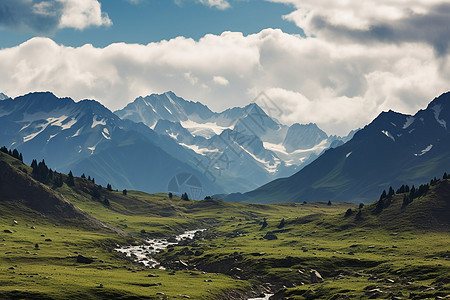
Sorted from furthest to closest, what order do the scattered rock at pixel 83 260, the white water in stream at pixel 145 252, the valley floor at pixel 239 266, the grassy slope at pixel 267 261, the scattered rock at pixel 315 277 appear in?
1. the white water in stream at pixel 145 252
2. the scattered rock at pixel 83 260
3. the scattered rock at pixel 315 277
4. the grassy slope at pixel 267 261
5. the valley floor at pixel 239 266

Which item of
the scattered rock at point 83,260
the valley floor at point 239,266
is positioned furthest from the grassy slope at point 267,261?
the scattered rock at point 83,260

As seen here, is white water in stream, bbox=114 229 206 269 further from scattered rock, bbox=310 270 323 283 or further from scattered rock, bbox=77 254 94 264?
scattered rock, bbox=310 270 323 283

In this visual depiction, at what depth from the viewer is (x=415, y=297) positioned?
268 ft

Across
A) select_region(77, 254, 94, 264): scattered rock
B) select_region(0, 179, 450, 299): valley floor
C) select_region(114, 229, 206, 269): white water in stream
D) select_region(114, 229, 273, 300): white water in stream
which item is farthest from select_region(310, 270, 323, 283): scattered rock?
select_region(77, 254, 94, 264): scattered rock

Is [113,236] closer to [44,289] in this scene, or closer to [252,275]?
[252,275]

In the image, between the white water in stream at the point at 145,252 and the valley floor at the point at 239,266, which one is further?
the white water in stream at the point at 145,252

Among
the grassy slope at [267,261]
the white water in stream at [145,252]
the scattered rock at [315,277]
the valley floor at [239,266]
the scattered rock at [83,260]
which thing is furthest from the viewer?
the white water in stream at [145,252]

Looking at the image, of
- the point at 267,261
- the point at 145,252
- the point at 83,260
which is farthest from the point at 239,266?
the point at 145,252

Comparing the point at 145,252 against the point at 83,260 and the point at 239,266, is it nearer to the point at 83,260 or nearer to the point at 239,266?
the point at 83,260

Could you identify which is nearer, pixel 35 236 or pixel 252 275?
pixel 252 275

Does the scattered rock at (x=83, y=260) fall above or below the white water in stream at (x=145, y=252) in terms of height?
above

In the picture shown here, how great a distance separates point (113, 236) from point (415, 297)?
459ft

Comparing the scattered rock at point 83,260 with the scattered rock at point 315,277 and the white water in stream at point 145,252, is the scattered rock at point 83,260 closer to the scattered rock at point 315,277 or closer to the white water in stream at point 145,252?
the white water in stream at point 145,252

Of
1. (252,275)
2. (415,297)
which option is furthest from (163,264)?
(415,297)
